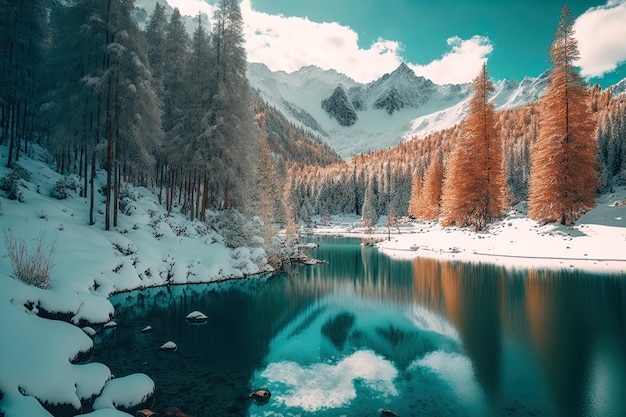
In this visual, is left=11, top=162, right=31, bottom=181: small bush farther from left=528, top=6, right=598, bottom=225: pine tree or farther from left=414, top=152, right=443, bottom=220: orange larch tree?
left=414, top=152, right=443, bottom=220: orange larch tree

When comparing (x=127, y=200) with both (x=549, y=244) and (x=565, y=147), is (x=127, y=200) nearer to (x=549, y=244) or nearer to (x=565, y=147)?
(x=549, y=244)

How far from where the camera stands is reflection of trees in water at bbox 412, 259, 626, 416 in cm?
943

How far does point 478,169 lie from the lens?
3812 cm

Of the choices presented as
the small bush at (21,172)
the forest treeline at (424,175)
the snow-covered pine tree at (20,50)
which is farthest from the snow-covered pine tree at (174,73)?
the forest treeline at (424,175)

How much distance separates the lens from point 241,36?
30.8 metres

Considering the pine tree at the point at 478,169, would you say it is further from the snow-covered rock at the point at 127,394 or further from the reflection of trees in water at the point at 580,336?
the snow-covered rock at the point at 127,394

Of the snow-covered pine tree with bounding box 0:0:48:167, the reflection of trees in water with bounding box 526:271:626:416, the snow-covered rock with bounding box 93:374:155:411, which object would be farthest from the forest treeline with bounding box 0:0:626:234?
the snow-covered rock with bounding box 93:374:155:411

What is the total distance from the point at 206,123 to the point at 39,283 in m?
20.3

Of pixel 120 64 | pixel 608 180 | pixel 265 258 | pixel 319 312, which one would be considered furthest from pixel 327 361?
pixel 608 180

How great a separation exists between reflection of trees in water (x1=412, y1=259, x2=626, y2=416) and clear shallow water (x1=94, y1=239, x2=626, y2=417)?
2.4 inches

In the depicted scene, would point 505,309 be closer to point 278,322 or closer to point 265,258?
point 278,322

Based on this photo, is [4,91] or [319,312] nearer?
[319,312]

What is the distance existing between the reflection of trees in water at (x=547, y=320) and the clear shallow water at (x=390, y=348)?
0.20 ft

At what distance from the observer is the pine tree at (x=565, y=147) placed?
29953mm
